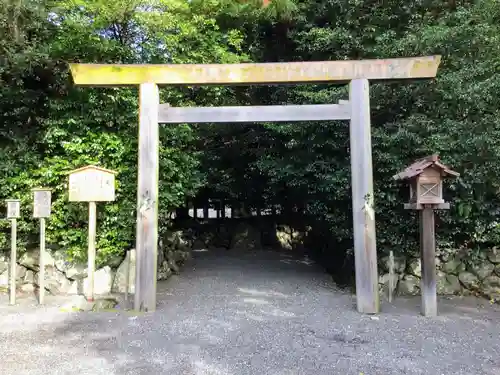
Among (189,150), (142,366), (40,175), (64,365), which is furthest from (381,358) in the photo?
(40,175)

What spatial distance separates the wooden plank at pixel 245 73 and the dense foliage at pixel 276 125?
1211mm

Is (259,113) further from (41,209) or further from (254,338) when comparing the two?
(41,209)

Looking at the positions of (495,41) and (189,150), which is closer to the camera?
(495,41)

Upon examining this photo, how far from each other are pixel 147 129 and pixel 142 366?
316 centimetres

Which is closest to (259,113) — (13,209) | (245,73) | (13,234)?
(245,73)

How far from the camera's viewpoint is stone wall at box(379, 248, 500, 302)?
630cm

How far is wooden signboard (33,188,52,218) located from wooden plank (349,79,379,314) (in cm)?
455

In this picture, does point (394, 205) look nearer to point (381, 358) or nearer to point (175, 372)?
point (381, 358)

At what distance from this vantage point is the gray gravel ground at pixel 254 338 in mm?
3572

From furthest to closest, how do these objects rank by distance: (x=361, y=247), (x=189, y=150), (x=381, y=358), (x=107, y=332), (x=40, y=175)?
(x=189, y=150)
(x=40, y=175)
(x=361, y=247)
(x=107, y=332)
(x=381, y=358)

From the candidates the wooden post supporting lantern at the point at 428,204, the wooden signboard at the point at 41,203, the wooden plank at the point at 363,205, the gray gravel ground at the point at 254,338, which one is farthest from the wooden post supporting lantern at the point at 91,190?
the wooden post supporting lantern at the point at 428,204

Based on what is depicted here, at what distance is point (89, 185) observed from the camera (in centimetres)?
575

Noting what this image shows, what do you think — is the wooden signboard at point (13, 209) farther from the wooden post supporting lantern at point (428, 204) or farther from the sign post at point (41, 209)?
the wooden post supporting lantern at point (428, 204)

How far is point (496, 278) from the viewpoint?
6.27 m
